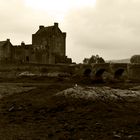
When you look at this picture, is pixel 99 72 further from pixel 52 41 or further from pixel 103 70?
pixel 52 41

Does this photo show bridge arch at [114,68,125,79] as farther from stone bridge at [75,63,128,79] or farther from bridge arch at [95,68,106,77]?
bridge arch at [95,68,106,77]

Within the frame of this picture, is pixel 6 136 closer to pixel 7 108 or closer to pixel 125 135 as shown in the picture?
pixel 125 135

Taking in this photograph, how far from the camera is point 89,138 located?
1585 centimetres

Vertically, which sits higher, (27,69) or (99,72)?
(27,69)

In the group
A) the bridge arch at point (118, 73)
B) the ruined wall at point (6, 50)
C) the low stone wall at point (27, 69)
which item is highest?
the ruined wall at point (6, 50)

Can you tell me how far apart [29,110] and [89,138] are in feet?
25.9

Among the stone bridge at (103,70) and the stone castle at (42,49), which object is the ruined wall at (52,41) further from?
the stone bridge at (103,70)

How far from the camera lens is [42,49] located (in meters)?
87.6

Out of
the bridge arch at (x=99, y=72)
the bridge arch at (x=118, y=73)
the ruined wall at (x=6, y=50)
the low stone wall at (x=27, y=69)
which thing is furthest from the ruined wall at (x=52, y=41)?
the bridge arch at (x=118, y=73)

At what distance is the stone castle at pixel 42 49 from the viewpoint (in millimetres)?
86250

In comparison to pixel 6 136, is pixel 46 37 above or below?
above

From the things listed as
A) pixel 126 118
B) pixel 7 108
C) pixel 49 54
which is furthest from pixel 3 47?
pixel 126 118

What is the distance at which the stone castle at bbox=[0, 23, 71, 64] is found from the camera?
8625 centimetres

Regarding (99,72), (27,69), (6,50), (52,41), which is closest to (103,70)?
(99,72)
